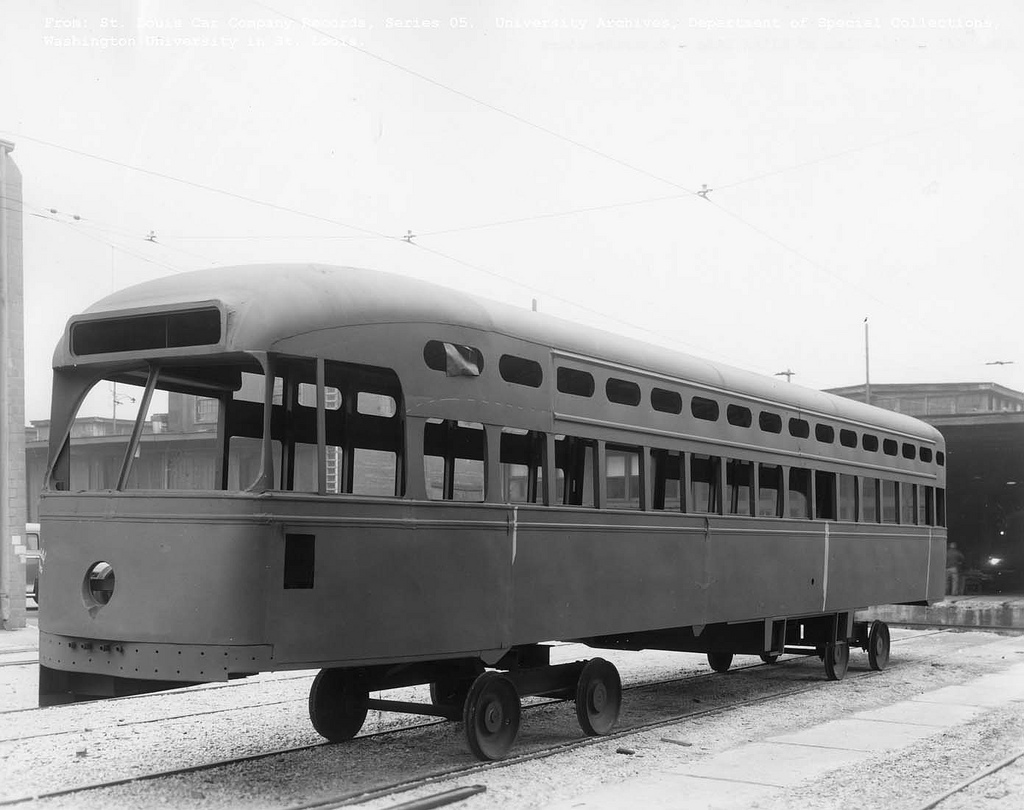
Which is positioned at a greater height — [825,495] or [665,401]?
[665,401]

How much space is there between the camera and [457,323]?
8.87 m

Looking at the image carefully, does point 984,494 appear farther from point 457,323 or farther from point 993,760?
point 457,323

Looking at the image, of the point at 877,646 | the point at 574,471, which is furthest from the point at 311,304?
the point at 877,646

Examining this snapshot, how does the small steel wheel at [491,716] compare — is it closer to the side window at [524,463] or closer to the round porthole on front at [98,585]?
the side window at [524,463]

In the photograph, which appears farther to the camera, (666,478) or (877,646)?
(877,646)

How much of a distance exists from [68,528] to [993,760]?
23.9 feet

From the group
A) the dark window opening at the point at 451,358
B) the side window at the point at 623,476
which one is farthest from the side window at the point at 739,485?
the dark window opening at the point at 451,358

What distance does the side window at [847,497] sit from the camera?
15.1m

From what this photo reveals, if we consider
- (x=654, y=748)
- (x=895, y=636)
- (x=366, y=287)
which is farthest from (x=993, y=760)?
(x=895, y=636)

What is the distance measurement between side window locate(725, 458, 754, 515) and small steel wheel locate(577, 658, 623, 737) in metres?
2.64

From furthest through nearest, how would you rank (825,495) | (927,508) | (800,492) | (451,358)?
(927,508)
(825,495)
(800,492)
(451,358)

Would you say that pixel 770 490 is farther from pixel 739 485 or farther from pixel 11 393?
pixel 11 393

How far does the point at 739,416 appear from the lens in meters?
12.7

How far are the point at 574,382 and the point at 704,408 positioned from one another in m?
2.42
